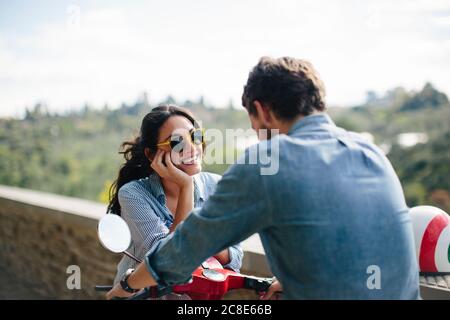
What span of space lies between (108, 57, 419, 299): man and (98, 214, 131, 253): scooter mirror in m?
0.26

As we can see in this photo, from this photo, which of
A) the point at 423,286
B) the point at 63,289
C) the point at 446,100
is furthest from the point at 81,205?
the point at 446,100

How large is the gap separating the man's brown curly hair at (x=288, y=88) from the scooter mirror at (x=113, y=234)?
2.17 ft

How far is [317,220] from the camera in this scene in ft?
4.69

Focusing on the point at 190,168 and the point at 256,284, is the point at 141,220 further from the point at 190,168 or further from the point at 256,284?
the point at 256,284

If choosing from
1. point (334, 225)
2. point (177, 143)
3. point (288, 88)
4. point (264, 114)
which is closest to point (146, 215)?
point (177, 143)

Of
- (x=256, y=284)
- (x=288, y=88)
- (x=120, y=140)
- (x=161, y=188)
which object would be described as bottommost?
(x=256, y=284)

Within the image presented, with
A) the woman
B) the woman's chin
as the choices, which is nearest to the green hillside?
the woman

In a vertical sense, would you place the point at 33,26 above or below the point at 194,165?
above

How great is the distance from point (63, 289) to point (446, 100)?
19.2 ft

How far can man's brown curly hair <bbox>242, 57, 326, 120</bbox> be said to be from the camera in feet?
5.42

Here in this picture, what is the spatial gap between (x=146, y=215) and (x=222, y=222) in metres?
0.88

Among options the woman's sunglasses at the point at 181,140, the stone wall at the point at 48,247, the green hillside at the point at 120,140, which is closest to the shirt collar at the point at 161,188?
the woman's sunglasses at the point at 181,140

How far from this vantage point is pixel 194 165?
2.35m
